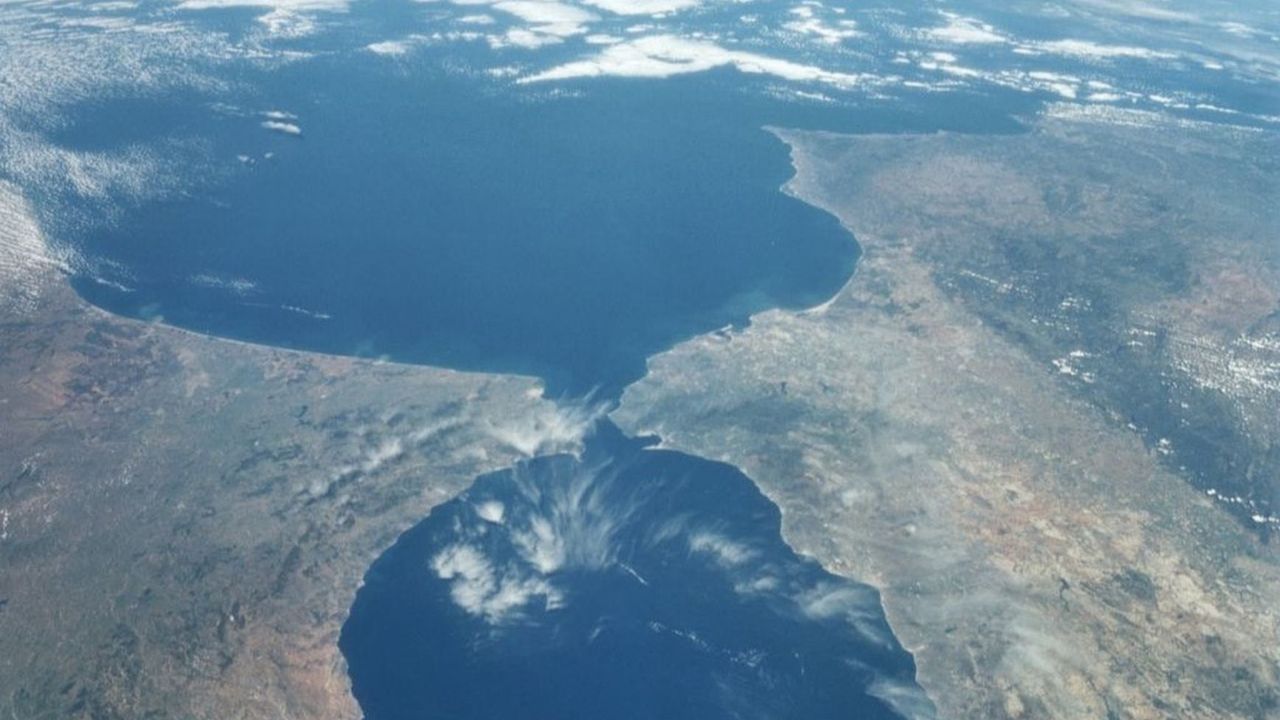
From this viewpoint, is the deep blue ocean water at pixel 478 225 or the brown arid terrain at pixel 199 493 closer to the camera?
the brown arid terrain at pixel 199 493

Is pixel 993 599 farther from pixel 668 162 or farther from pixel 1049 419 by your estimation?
pixel 668 162

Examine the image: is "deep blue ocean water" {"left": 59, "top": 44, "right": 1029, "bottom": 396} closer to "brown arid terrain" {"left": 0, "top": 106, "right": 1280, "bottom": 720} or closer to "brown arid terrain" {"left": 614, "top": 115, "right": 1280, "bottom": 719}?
"brown arid terrain" {"left": 0, "top": 106, "right": 1280, "bottom": 720}

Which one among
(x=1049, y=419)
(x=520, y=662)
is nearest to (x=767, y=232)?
(x=1049, y=419)

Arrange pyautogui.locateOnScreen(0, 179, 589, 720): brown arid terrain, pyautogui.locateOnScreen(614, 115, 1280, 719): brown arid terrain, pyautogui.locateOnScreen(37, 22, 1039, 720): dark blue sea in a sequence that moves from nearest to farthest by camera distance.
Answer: pyautogui.locateOnScreen(0, 179, 589, 720): brown arid terrain < pyautogui.locateOnScreen(37, 22, 1039, 720): dark blue sea < pyautogui.locateOnScreen(614, 115, 1280, 719): brown arid terrain

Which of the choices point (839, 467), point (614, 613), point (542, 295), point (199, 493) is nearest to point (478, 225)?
point (542, 295)

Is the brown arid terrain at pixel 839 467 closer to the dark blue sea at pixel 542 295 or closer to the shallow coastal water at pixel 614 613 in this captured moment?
the shallow coastal water at pixel 614 613

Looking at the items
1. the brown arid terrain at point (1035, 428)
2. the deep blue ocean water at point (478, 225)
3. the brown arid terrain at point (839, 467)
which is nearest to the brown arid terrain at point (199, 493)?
the brown arid terrain at point (839, 467)

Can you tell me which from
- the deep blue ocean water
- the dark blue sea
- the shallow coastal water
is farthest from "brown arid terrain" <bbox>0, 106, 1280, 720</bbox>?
the deep blue ocean water
